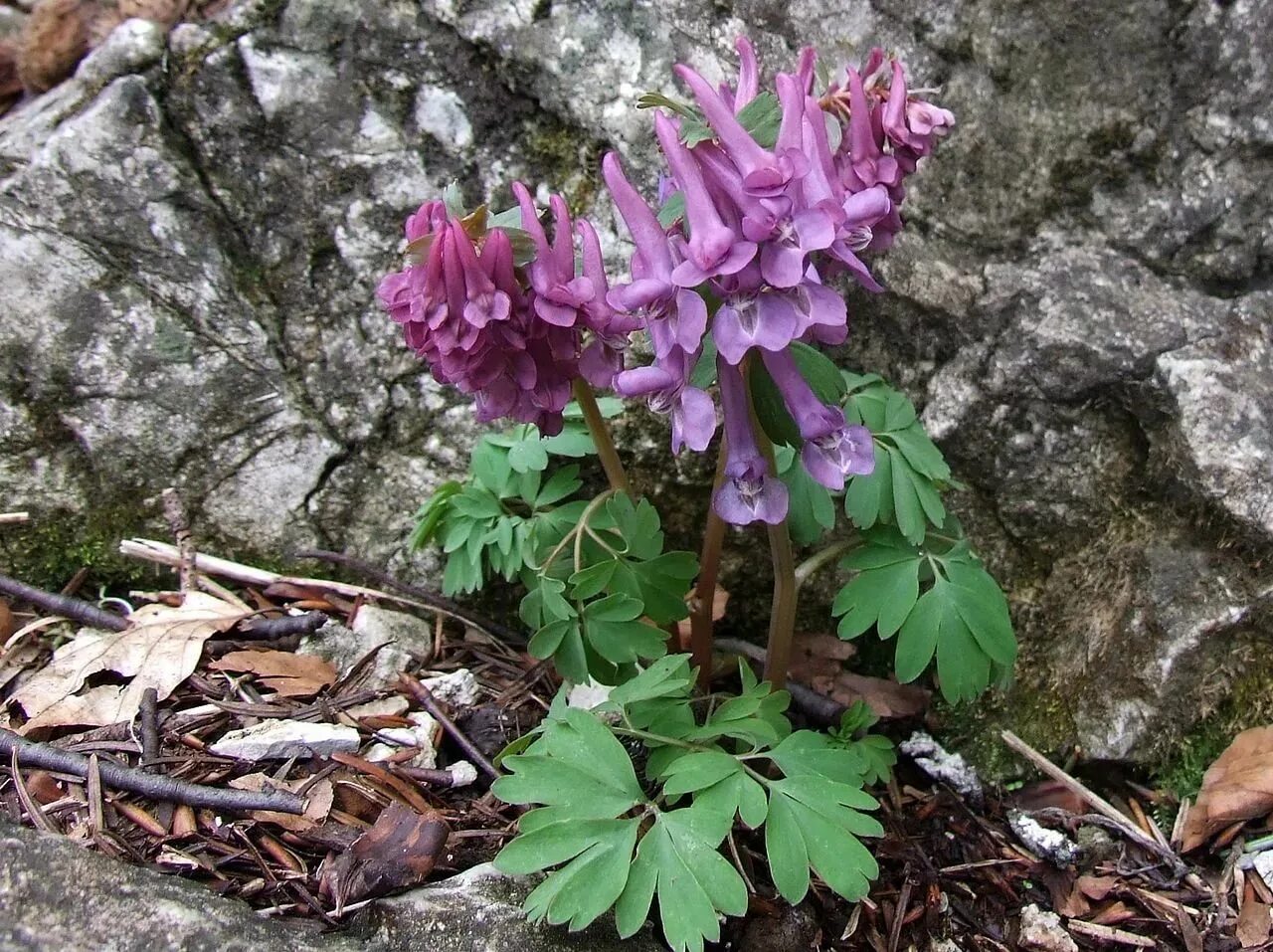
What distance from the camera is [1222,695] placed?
290 centimetres

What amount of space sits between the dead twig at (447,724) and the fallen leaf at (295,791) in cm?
38

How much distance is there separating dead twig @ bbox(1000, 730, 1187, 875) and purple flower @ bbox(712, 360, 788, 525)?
1294 mm

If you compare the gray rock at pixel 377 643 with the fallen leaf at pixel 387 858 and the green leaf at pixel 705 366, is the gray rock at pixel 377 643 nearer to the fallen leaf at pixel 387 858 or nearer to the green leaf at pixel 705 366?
the fallen leaf at pixel 387 858

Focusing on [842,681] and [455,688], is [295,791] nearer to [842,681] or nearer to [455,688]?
[455,688]

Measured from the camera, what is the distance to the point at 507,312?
7.03ft

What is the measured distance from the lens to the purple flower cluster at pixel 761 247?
196cm

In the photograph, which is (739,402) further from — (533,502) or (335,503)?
(335,503)

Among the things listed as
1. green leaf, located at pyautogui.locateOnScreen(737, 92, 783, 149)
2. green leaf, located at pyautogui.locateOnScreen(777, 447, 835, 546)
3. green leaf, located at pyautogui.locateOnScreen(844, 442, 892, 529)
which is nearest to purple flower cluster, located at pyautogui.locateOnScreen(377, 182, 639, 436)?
green leaf, located at pyautogui.locateOnScreen(737, 92, 783, 149)

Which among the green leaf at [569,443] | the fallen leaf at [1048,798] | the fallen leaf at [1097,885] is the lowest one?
the fallen leaf at [1048,798]

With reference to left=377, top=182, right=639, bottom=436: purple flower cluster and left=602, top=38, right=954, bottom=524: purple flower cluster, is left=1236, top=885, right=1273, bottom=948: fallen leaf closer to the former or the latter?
left=602, top=38, right=954, bottom=524: purple flower cluster

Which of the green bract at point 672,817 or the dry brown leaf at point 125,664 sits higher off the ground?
the green bract at point 672,817

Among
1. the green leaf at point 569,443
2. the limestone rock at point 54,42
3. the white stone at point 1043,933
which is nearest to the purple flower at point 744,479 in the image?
the green leaf at point 569,443

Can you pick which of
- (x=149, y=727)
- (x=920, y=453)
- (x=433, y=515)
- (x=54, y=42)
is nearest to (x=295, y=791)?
(x=149, y=727)

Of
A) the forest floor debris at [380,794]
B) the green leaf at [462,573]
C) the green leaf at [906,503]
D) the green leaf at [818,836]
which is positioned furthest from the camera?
the green leaf at [462,573]
